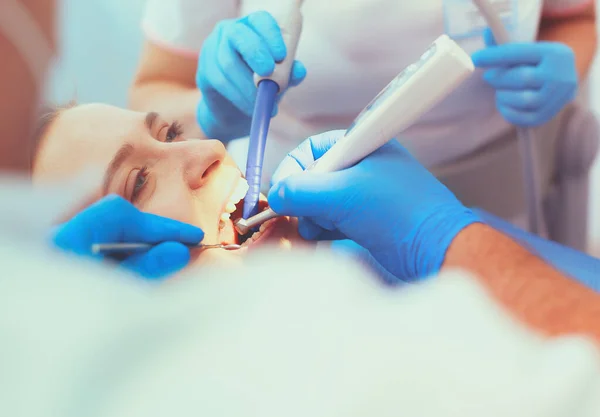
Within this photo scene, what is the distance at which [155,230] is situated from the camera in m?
0.59

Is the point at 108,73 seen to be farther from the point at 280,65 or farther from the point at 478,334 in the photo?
the point at 478,334

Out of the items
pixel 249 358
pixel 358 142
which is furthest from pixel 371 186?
pixel 249 358

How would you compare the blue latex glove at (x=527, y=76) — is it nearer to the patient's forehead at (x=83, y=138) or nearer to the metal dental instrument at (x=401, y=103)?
the metal dental instrument at (x=401, y=103)

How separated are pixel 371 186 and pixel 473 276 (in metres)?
0.15

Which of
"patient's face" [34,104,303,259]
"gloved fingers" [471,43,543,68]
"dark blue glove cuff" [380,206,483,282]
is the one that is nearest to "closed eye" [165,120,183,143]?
"patient's face" [34,104,303,259]

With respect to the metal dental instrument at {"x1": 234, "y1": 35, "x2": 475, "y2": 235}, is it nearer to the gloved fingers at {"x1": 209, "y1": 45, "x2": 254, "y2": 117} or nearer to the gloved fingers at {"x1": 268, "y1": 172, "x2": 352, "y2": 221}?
the gloved fingers at {"x1": 268, "y1": 172, "x2": 352, "y2": 221}

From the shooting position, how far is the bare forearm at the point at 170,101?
0.71m

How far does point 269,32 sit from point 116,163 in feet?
0.88

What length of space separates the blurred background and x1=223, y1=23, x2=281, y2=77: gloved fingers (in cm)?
14

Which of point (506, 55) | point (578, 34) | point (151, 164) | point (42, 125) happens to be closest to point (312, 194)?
point (151, 164)

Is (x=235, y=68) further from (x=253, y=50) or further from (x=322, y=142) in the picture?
(x=322, y=142)

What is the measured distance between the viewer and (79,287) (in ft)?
1.25

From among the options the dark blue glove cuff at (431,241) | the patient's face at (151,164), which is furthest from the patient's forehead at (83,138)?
the dark blue glove cuff at (431,241)

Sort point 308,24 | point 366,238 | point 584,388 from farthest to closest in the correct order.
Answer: point 308,24, point 366,238, point 584,388
